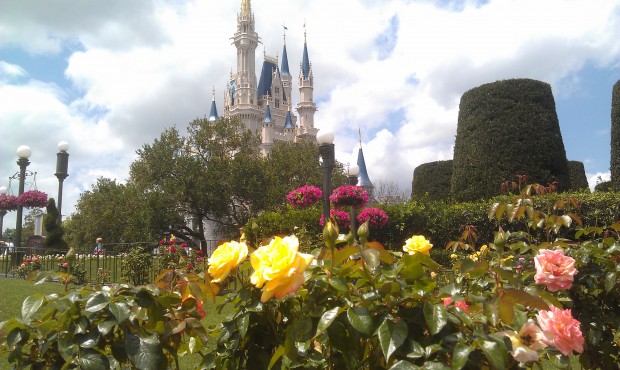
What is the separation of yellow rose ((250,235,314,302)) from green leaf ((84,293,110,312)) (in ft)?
1.38

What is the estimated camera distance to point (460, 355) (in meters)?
1.08

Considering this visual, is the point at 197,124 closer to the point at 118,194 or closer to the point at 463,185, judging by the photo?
the point at 118,194

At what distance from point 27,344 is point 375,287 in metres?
1.05

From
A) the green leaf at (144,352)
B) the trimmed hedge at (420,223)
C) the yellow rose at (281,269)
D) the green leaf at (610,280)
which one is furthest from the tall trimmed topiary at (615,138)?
the green leaf at (144,352)

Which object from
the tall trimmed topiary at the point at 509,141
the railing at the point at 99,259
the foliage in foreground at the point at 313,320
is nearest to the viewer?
the foliage in foreground at the point at 313,320

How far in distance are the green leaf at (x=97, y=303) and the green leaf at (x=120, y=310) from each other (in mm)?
20

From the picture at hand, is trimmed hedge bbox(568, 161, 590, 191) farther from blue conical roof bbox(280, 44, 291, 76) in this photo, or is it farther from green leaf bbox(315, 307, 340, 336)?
blue conical roof bbox(280, 44, 291, 76)

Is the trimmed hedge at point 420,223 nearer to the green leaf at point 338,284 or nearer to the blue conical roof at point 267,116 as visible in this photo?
the green leaf at point 338,284

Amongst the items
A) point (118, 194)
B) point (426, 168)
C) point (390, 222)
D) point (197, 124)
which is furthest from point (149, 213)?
point (390, 222)

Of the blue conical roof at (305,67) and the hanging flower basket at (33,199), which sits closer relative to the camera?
the hanging flower basket at (33,199)

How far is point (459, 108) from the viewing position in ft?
42.6

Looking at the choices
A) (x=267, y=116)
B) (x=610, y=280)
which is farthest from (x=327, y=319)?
(x=267, y=116)

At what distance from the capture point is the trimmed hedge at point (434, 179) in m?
15.8

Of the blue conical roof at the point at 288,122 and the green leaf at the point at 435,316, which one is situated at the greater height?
the blue conical roof at the point at 288,122
